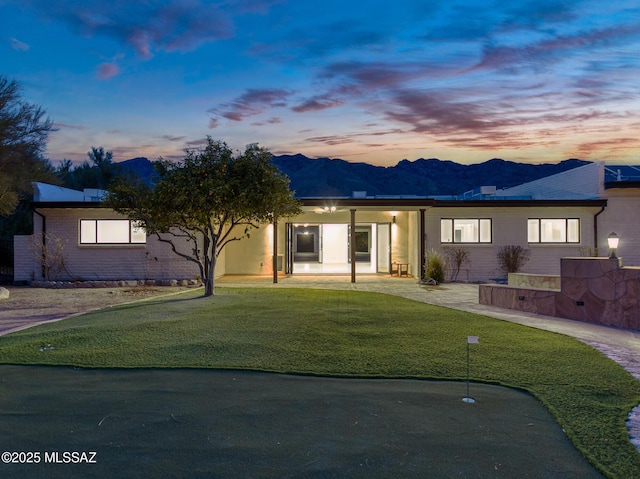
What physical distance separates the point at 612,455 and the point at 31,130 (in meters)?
23.1

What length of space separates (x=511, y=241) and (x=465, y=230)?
1.75 metres

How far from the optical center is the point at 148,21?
40.5 feet

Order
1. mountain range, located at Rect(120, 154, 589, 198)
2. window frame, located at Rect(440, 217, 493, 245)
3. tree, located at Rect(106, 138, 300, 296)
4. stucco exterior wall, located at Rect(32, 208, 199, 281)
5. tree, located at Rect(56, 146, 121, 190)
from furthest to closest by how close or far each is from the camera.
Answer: mountain range, located at Rect(120, 154, 589, 198) → tree, located at Rect(56, 146, 121, 190) → window frame, located at Rect(440, 217, 493, 245) → stucco exterior wall, located at Rect(32, 208, 199, 281) → tree, located at Rect(106, 138, 300, 296)

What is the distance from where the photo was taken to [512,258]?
57.3 ft

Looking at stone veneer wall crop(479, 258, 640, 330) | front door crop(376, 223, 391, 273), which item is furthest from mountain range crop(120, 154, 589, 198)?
stone veneer wall crop(479, 258, 640, 330)

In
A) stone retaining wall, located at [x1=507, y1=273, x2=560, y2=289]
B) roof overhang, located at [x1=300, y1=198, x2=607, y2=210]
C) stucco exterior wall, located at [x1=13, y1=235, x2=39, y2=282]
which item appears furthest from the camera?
stucco exterior wall, located at [x1=13, y1=235, x2=39, y2=282]

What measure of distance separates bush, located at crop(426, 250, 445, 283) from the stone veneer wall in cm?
562

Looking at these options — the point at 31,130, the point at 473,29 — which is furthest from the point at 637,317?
the point at 31,130

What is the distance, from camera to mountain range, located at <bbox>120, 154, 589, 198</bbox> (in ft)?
289

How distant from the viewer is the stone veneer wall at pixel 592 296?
28.8ft

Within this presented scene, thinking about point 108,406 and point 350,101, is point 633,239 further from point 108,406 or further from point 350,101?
point 108,406

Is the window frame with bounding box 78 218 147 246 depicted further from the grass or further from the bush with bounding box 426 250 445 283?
the bush with bounding box 426 250 445 283

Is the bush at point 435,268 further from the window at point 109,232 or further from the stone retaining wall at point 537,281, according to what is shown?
the window at point 109,232

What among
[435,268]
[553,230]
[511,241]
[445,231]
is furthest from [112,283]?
[553,230]
